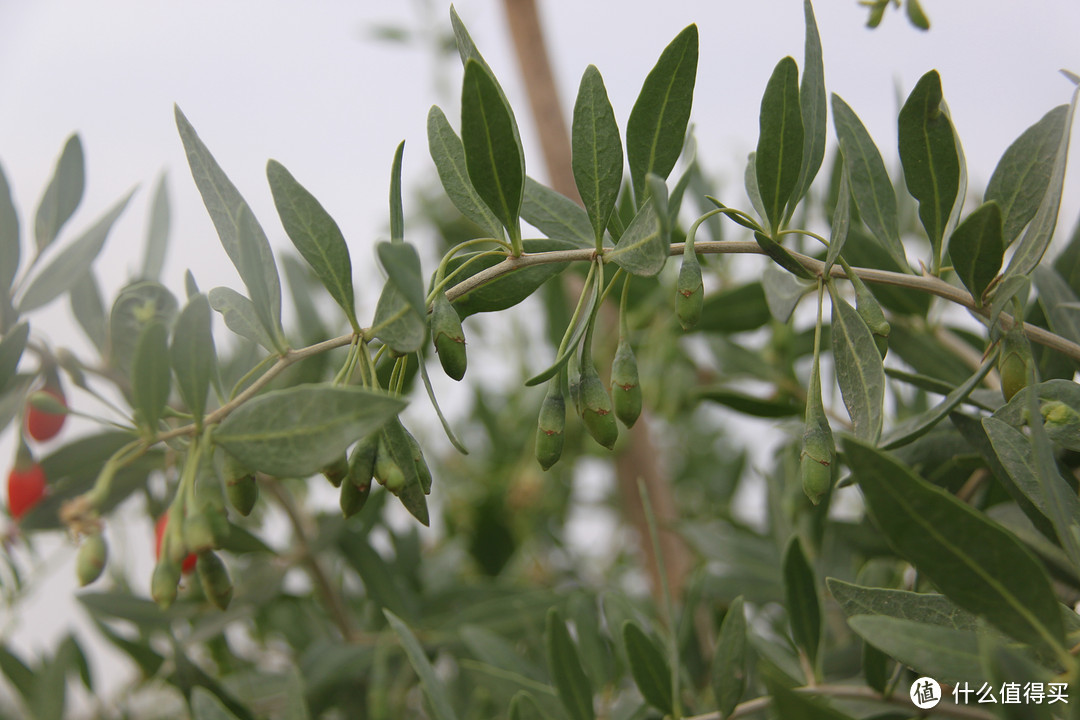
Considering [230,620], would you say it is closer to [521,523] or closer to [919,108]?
[521,523]

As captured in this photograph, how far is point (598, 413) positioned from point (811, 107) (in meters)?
0.19

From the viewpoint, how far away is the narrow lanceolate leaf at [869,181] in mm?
427

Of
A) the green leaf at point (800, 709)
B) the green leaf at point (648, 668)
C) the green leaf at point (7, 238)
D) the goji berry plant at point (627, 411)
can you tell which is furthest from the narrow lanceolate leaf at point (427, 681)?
the green leaf at point (7, 238)

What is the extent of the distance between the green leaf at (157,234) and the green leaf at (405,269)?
0.42 meters

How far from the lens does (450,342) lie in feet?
1.11

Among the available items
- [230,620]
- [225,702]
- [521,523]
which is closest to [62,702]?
[230,620]

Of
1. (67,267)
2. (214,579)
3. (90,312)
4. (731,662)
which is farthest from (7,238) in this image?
(731,662)

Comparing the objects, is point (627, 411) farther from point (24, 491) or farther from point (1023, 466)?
point (24, 491)

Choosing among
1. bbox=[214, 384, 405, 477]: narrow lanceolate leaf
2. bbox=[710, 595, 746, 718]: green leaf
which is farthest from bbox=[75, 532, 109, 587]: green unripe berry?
bbox=[710, 595, 746, 718]: green leaf

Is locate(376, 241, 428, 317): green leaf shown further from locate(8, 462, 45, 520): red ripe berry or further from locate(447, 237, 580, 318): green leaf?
locate(8, 462, 45, 520): red ripe berry

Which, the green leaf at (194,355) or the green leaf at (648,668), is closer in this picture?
the green leaf at (194,355)

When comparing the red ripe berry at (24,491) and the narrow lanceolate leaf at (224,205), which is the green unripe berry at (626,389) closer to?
the narrow lanceolate leaf at (224,205)

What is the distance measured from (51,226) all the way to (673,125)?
400mm

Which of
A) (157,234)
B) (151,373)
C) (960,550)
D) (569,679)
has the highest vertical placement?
(157,234)
